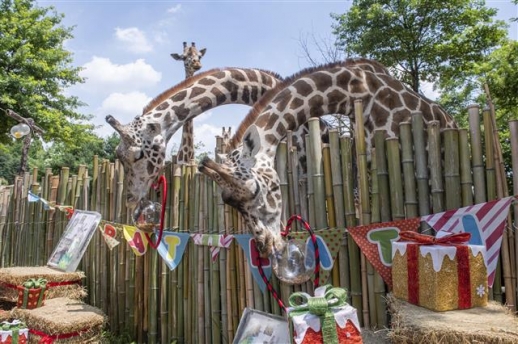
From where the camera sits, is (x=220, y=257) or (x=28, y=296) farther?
(x=28, y=296)

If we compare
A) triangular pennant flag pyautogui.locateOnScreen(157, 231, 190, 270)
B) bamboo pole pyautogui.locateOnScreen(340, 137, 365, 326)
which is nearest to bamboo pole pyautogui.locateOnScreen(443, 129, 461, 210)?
bamboo pole pyautogui.locateOnScreen(340, 137, 365, 326)

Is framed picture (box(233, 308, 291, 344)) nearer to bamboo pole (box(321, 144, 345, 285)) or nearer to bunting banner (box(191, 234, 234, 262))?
bamboo pole (box(321, 144, 345, 285))

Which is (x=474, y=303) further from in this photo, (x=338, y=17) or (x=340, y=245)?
(x=338, y=17)

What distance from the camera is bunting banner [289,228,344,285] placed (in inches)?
126

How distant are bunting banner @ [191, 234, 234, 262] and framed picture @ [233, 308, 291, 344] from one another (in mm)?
746

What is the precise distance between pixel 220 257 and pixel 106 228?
1.89 meters

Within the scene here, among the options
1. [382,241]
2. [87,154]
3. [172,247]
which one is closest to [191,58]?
[172,247]

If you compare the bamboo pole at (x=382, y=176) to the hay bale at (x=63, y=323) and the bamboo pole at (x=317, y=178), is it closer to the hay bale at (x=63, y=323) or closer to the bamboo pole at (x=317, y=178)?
the bamboo pole at (x=317, y=178)

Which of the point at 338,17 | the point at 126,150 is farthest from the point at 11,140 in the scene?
the point at 126,150

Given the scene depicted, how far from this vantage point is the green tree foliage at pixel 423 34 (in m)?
13.8

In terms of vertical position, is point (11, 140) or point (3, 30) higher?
point (3, 30)

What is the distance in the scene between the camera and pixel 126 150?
14.3 feet

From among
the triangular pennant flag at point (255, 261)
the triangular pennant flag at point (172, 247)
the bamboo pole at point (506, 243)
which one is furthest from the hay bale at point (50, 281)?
the bamboo pole at point (506, 243)

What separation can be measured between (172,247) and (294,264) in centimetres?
154
